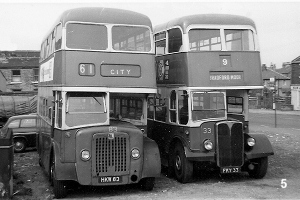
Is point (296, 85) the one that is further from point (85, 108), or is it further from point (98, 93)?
point (85, 108)

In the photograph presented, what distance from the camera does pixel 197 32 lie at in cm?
1018

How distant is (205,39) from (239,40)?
0.90m

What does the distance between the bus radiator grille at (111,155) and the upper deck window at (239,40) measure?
3786mm

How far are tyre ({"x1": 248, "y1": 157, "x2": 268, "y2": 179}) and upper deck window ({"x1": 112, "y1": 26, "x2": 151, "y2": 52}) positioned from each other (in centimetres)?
399

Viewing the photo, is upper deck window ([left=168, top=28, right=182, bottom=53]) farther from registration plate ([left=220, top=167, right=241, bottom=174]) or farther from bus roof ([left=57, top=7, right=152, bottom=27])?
registration plate ([left=220, top=167, right=241, bottom=174])

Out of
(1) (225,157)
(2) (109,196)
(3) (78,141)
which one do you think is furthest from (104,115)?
(1) (225,157)

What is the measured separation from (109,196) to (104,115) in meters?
1.72

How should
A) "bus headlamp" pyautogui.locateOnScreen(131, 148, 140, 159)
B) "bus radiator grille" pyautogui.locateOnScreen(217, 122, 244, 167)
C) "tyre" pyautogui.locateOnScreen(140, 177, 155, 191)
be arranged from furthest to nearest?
"bus radiator grille" pyautogui.locateOnScreen(217, 122, 244, 167), "tyre" pyautogui.locateOnScreen(140, 177, 155, 191), "bus headlamp" pyautogui.locateOnScreen(131, 148, 140, 159)

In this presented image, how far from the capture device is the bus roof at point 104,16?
8.84 m

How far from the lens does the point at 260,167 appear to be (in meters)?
10.2

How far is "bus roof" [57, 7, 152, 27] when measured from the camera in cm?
884

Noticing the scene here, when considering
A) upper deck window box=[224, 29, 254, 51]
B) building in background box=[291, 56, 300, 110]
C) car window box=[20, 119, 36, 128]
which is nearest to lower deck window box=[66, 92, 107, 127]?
upper deck window box=[224, 29, 254, 51]

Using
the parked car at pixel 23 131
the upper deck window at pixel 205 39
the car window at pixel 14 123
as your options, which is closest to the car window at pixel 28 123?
the parked car at pixel 23 131

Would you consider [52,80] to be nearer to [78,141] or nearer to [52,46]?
[52,46]
